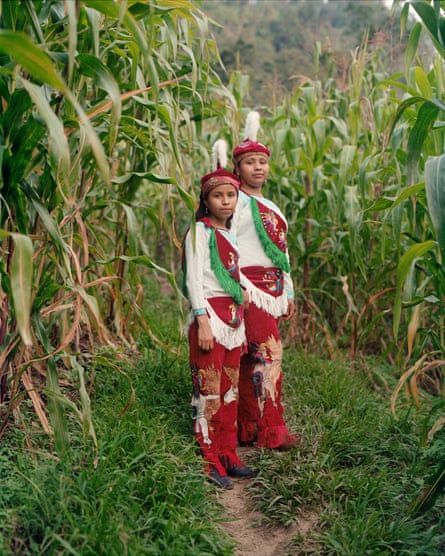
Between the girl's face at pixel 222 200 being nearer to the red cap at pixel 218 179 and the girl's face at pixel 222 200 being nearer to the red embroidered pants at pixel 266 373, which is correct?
the red cap at pixel 218 179

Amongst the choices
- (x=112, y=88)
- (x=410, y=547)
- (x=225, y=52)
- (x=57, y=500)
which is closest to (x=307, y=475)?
(x=410, y=547)

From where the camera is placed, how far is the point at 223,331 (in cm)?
273

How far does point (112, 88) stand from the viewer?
1.75 m

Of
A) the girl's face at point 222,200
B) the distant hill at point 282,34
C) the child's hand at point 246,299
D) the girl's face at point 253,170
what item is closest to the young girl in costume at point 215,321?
the girl's face at point 222,200

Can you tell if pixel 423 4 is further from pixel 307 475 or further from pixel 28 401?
pixel 28 401

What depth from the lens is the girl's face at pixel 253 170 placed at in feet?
9.90

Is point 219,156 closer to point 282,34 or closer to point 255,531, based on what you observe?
point 255,531

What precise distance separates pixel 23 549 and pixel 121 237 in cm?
202

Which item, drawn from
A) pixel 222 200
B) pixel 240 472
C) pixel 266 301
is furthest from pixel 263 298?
pixel 240 472

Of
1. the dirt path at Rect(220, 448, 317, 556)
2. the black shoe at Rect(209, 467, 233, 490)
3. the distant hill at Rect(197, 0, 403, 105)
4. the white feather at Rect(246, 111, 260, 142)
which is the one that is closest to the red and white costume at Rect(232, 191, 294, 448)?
the white feather at Rect(246, 111, 260, 142)

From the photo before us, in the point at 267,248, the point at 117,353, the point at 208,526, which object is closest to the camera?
the point at 208,526

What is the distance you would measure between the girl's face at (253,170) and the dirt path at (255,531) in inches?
58.6

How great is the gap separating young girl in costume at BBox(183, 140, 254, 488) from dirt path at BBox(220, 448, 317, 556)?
0.16 meters

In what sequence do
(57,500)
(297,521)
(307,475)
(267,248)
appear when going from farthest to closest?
(267,248) → (307,475) → (297,521) → (57,500)
